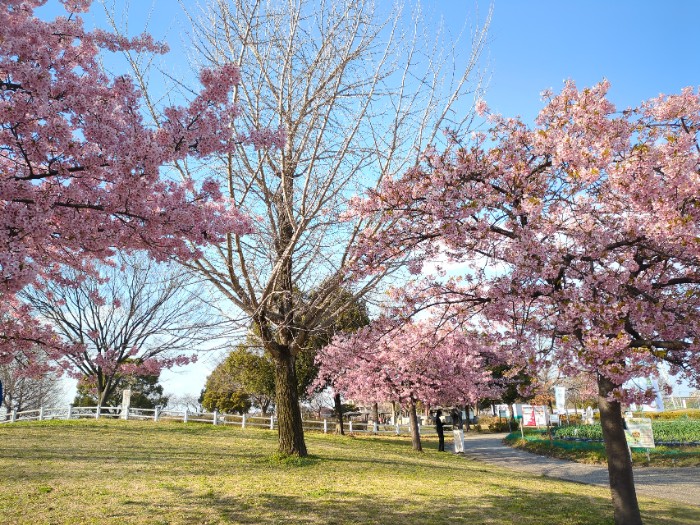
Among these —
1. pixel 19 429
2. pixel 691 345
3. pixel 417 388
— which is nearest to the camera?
pixel 691 345

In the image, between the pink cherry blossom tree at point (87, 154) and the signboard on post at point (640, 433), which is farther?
the signboard on post at point (640, 433)

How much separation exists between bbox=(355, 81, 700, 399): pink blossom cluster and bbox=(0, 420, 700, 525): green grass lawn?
9.27 ft

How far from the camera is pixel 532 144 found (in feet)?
23.7

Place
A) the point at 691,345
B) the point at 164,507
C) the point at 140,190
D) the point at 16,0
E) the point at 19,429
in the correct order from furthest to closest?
the point at 19,429, the point at 164,507, the point at 691,345, the point at 16,0, the point at 140,190

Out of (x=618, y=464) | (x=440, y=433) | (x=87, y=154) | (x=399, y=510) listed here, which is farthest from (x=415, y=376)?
(x=87, y=154)

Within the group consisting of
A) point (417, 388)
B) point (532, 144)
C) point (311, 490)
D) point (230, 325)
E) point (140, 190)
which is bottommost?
point (311, 490)

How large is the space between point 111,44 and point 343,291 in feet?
18.5

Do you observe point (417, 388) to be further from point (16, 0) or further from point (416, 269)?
point (16, 0)

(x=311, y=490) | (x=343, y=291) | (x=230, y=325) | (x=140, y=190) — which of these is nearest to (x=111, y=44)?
(x=140, y=190)

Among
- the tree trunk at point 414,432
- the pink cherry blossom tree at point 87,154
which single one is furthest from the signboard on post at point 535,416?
the pink cherry blossom tree at point 87,154

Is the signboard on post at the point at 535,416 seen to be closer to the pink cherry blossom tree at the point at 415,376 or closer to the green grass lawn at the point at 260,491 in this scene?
the pink cherry blossom tree at the point at 415,376

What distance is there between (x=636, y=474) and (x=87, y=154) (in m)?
14.6

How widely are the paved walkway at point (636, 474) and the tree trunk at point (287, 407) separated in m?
7.02

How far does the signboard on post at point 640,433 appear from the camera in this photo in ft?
44.5
